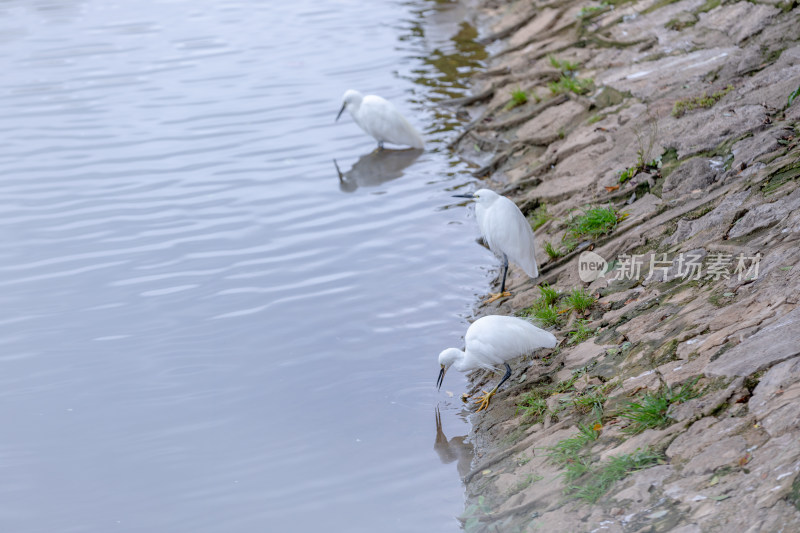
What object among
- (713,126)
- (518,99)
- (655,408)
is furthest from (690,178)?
(518,99)

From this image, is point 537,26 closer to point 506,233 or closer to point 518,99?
point 518,99

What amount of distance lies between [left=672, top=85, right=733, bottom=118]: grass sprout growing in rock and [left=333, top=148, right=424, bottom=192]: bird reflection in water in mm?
3454

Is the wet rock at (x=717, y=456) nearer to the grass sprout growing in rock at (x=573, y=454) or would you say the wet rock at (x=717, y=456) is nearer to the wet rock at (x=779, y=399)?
the wet rock at (x=779, y=399)

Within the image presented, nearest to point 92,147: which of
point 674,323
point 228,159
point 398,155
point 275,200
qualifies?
point 228,159

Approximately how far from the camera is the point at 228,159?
9.63 metres

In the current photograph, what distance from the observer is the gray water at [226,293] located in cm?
484

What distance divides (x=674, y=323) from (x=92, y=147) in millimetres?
7955

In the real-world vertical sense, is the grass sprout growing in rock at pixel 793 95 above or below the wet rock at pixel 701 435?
above

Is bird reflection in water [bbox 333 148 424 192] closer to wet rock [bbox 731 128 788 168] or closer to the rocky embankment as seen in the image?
the rocky embankment

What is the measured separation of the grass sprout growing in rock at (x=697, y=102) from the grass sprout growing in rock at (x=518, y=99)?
121 inches

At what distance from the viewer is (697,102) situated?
715cm

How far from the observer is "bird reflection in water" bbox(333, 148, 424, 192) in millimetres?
9328

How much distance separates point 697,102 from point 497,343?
355 centimetres

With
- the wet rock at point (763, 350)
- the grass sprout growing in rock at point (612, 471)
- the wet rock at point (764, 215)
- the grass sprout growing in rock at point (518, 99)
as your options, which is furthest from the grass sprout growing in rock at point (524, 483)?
the grass sprout growing in rock at point (518, 99)
